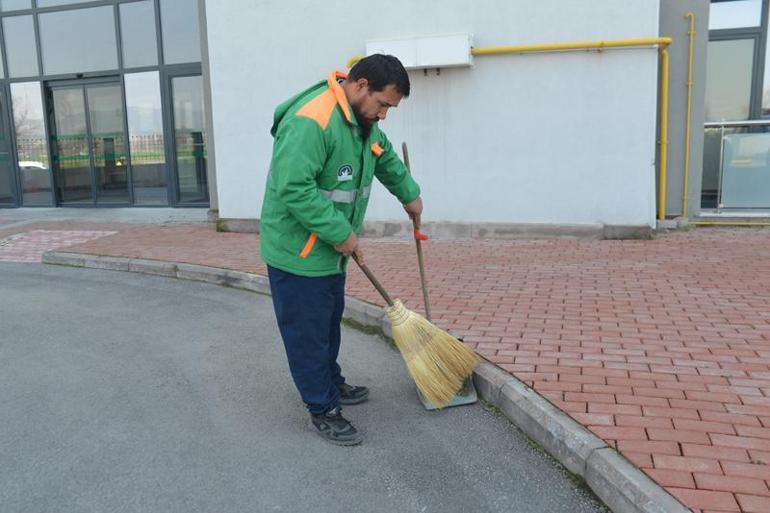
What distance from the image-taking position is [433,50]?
8602 mm

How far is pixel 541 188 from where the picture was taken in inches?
347

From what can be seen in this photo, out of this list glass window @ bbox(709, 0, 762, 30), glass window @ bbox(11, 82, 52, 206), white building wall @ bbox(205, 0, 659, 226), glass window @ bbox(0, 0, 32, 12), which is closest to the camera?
white building wall @ bbox(205, 0, 659, 226)

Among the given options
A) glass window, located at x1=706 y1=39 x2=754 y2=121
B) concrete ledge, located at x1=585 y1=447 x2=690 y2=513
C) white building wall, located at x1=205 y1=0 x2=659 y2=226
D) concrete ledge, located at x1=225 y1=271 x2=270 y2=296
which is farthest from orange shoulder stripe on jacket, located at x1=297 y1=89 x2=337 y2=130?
glass window, located at x1=706 y1=39 x2=754 y2=121

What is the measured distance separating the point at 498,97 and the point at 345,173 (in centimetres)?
578

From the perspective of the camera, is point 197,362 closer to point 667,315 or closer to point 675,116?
point 667,315

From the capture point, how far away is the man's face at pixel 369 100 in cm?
338

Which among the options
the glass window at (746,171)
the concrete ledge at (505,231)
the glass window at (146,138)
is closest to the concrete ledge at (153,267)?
the concrete ledge at (505,231)

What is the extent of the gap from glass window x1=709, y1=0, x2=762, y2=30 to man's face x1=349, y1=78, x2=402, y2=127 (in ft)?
27.2

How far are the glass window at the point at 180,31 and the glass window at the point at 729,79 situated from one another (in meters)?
8.71

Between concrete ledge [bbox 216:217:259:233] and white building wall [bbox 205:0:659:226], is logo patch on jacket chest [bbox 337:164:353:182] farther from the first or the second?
concrete ledge [bbox 216:217:259:233]

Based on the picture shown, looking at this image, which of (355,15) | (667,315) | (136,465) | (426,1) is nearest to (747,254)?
(667,315)

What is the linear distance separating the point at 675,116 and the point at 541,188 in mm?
2167

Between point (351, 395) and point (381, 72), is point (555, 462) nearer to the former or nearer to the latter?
point (351, 395)

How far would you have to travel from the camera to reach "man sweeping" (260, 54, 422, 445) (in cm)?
327
